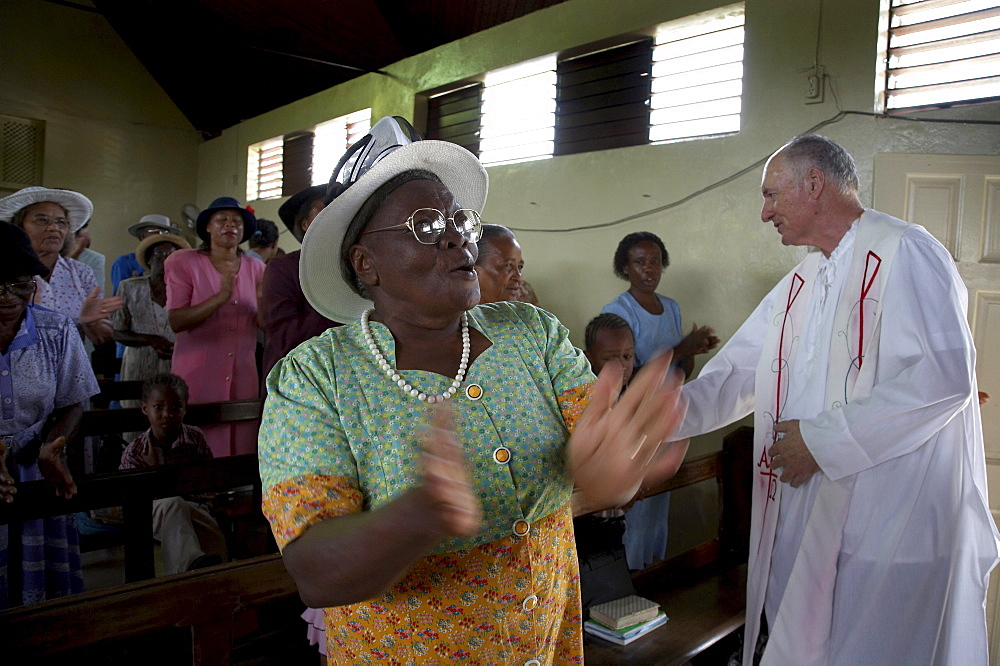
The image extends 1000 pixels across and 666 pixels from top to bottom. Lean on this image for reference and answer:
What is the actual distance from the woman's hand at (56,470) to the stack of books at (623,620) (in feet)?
5.92

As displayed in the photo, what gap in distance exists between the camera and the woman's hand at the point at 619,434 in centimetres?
114

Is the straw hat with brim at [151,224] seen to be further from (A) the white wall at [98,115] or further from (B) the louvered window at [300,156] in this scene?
(A) the white wall at [98,115]

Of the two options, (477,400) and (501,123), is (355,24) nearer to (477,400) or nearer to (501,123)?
(501,123)

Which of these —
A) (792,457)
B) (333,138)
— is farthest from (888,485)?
(333,138)

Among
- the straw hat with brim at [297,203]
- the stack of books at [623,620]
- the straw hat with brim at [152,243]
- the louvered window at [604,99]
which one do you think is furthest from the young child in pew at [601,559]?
the straw hat with brim at [152,243]

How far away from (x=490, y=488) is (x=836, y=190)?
2166 mm

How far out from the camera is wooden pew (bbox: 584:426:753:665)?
246 cm

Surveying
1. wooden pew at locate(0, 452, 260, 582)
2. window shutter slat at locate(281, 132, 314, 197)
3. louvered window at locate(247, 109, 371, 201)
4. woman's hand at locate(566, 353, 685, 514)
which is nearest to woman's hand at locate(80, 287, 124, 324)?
wooden pew at locate(0, 452, 260, 582)

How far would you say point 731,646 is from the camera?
3287 mm

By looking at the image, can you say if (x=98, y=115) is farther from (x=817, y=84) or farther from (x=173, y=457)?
(x=817, y=84)

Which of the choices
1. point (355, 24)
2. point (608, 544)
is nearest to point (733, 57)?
point (608, 544)

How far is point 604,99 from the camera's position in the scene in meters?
5.19

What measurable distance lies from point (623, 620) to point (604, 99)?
12.4 feet

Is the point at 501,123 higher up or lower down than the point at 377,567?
higher up
